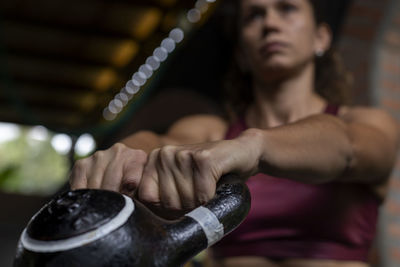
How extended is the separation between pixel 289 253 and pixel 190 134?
0.34m

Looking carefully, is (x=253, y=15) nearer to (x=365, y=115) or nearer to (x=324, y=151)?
(x=365, y=115)

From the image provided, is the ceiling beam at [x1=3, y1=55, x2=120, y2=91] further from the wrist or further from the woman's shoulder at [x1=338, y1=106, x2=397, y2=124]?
the wrist

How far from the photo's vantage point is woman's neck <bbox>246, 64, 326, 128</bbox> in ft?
3.58

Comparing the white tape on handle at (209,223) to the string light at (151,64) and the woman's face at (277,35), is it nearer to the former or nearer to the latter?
the woman's face at (277,35)

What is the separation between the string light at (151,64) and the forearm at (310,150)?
80.7 inches

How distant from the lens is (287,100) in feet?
3.65

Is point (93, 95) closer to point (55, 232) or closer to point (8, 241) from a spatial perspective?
point (8, 241)

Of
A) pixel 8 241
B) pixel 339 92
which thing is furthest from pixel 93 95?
pixel 339 92

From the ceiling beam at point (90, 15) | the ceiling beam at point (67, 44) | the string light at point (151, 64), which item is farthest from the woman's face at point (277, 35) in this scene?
the ceiling beam at point (67, 44)

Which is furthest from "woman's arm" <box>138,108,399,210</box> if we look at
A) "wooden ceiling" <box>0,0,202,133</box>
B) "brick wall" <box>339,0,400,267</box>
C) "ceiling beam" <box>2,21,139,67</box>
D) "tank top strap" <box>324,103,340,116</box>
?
"ceiling beam" <box>2,21,139,67</box>

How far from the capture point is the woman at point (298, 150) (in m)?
0.62

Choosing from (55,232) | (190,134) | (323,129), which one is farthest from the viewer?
(190,134)

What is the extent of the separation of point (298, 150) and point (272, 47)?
48 cm

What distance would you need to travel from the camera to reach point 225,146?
452 millimetres
